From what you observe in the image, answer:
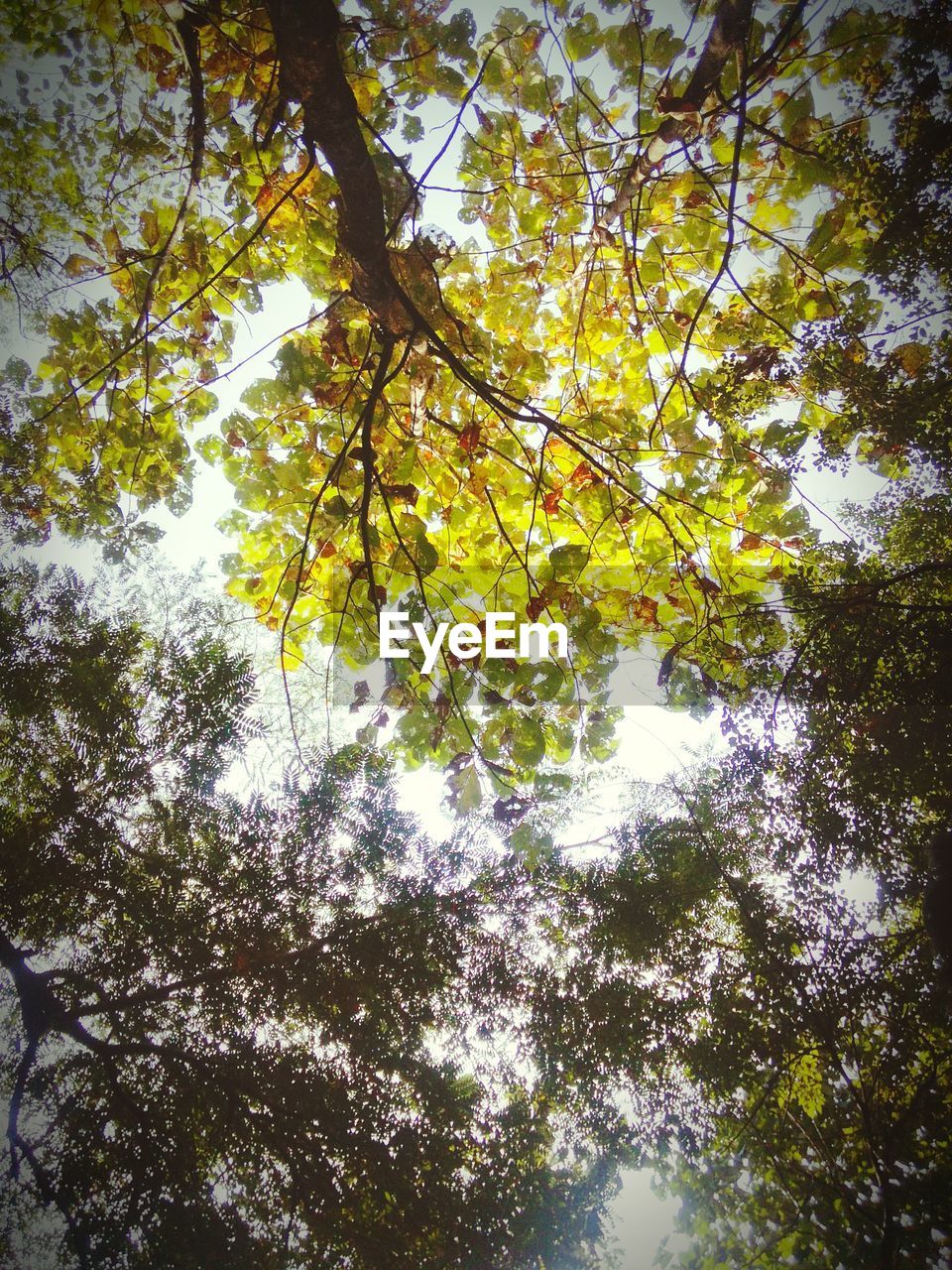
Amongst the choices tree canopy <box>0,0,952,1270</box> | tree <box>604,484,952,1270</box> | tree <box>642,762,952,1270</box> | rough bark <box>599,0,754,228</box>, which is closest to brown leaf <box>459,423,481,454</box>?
tree canopy <box>0,0,952,1270</box>

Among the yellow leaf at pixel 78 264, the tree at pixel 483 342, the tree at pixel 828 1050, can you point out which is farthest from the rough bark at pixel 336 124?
the tree at pixel 828 1050

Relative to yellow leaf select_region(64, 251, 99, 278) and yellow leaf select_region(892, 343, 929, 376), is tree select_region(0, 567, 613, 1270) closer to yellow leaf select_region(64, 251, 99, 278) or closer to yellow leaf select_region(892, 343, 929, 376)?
yellow leaf select_region(64, 251, 99, 278)

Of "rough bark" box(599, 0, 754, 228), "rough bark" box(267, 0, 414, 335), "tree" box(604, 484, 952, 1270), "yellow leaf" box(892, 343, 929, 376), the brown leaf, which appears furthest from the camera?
"tree" box(604, 484, 952, 1270)

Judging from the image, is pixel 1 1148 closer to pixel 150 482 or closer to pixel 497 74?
pixel 150 482

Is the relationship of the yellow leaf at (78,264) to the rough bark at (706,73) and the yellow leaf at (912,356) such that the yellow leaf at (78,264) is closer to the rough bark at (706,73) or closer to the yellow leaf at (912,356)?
the rough bark at (706,73)

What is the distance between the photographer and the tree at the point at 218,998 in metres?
2.47

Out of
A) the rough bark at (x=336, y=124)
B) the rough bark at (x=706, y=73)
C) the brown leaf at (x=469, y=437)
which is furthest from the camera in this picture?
the brown leaf at (x=469, y=437)

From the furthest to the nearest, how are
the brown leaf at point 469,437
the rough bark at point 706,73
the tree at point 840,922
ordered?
the tree at point 840,922, the brown leaf at point 469,437, the rough bark at point 706,73

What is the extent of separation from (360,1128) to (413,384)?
3529mm

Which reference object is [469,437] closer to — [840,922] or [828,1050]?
[840,922]

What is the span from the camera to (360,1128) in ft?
8.49

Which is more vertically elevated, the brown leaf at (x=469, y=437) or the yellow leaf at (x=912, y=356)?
the yellow leaf at (x=912, y=356)

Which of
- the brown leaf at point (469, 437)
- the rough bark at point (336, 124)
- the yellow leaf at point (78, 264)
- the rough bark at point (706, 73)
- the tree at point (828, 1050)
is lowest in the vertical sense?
the tree at point (828, 1050)

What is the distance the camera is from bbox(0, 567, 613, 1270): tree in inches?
97.4
